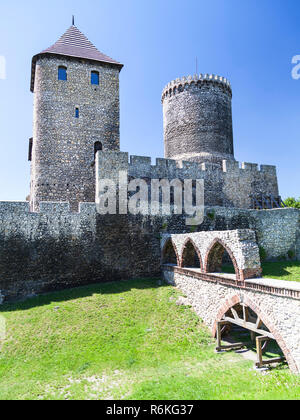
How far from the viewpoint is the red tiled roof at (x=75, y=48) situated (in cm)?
1881

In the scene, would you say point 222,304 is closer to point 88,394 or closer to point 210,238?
point 210,238

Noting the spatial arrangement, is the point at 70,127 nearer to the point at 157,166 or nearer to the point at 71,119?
the point at 71,119

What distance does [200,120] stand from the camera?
2291cm

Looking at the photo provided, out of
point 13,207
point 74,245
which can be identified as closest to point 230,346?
point 74,245

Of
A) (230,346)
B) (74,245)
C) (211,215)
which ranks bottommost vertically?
(230,346)

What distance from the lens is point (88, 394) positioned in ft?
24.4

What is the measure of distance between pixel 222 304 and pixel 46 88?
15.7 metres

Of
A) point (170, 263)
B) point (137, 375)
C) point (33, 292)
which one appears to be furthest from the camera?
point (170, 263)

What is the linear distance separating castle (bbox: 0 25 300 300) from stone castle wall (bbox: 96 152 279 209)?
0.06 meters

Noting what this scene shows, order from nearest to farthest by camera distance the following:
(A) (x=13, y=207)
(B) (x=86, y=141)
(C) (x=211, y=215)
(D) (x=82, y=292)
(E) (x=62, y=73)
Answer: (D) (x=82, y=292) < (A) (x=13, y=207) < (C) (x=211, y=215) < (B) (x=86, y=141) < (E) (x=62, y=73)

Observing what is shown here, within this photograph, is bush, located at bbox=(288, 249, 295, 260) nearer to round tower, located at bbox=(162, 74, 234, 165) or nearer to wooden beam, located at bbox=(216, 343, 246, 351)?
round tower, located at bbox=(162, 74, 234, 165)

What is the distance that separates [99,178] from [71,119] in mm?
5182

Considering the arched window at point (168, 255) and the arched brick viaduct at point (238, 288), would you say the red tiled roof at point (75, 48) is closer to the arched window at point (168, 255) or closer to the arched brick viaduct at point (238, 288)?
the arched window at point (168, 255)
